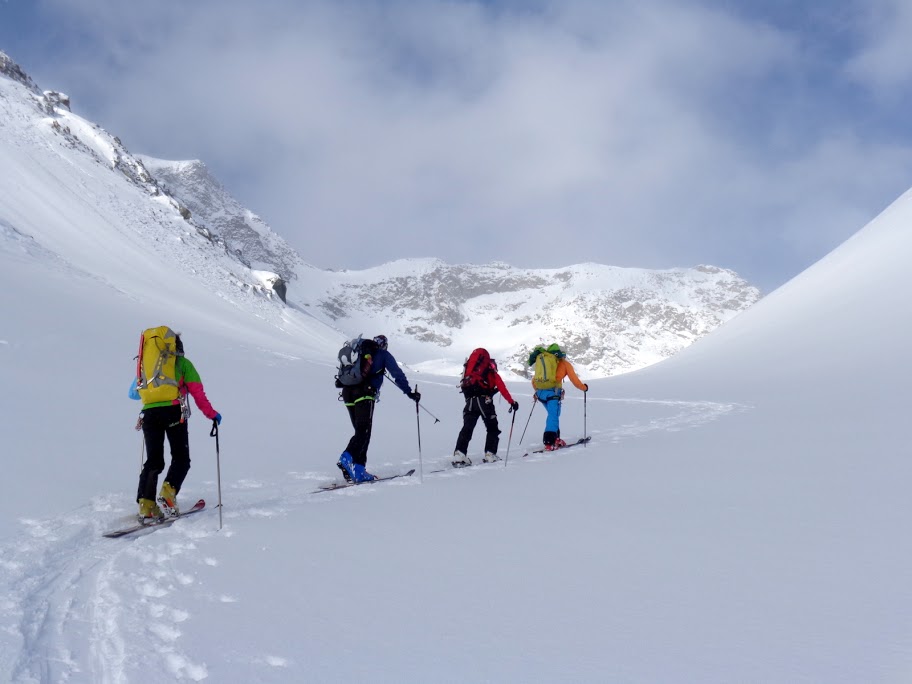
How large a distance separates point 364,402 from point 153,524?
9.84ft

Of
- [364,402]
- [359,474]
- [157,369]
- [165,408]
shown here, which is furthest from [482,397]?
[157,369]

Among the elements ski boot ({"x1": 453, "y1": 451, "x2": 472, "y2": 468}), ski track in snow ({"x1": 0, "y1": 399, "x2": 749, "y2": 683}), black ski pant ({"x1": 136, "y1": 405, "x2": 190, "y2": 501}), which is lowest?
ski track in snow ({"x1": 0, "y1": 399, "x2": 749, "y2": 683})

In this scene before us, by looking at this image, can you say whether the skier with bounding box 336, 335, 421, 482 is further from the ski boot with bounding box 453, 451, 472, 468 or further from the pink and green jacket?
the pink and green jacket

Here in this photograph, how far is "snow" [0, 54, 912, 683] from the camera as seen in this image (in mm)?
2812

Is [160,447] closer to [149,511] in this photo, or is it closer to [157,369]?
[149,511]

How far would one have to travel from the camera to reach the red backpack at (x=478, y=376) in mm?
9609

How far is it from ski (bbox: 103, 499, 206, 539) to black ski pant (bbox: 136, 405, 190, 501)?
26 centimetres

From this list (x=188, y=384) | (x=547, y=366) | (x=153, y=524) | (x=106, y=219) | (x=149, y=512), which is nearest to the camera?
(x=153, y=524)

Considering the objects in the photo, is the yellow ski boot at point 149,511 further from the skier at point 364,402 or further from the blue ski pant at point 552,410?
the blue ski pant at point 552,410

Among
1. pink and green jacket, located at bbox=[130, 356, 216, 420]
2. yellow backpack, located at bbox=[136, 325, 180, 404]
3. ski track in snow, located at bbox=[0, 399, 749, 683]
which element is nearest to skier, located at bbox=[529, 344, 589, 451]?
ski track in snow, located at bbox=[0, 399, 749, 683]

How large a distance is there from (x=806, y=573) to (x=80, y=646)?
4170mm

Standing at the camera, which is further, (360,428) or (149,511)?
(360,428)

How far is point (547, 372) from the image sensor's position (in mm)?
10672

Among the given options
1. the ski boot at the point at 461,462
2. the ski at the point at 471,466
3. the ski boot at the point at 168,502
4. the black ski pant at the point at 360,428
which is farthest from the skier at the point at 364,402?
the ski boot at the point at 168,502
